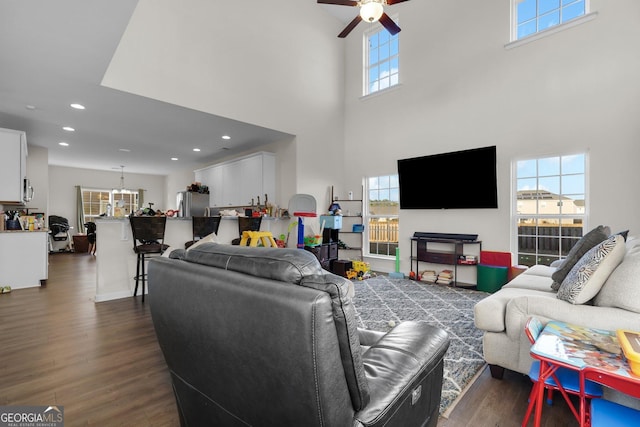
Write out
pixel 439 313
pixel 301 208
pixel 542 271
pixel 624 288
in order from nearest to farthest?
1. pixel 624 288
2. pixel 542 271
3. pixel 439 313
4. pixel 301 208

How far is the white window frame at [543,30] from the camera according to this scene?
3.95 metres

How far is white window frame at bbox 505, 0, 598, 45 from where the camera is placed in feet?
13.0

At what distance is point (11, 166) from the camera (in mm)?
4621

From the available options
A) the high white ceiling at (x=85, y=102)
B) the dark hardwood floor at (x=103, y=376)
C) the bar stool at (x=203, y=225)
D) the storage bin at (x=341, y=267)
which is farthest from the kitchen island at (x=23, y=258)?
the storage bin at (x=341, y=267)

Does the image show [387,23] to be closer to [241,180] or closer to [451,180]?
[451,180]

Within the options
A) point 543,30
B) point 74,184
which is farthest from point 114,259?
point 74,184

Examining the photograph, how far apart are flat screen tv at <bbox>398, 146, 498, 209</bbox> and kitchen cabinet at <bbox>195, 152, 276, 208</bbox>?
102 inches

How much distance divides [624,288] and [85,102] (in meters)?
5.87

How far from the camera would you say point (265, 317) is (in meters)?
0.87

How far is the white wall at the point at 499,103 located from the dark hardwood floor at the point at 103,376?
3207 mm

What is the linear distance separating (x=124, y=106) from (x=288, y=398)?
474 centimetres

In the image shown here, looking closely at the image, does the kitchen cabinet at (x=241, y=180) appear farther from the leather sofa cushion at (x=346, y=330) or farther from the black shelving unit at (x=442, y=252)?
the leather sofa cushion at (x=346, y=330)

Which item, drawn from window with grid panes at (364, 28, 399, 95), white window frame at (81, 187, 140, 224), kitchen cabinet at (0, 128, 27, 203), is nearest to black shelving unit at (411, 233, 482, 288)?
window with grid panes at (364, 28, 399, 95)

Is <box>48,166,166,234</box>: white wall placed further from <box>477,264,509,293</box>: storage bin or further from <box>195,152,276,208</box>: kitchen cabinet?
<box>477,264,509,293</box>: storage bin
